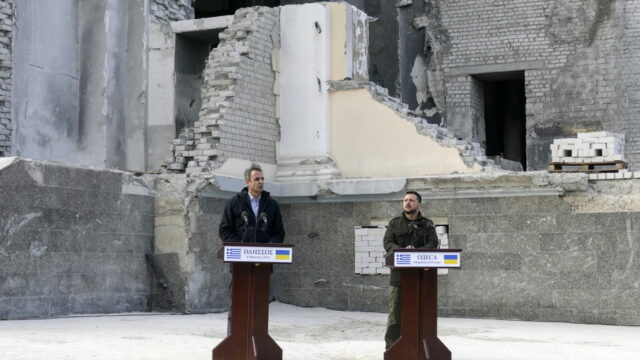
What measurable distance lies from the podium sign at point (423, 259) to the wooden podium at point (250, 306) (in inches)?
36.5

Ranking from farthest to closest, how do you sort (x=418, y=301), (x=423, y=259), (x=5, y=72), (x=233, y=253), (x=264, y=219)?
(x=5, y=72) < (x=264, y=219) < (x=418, y=301) < (x=423, y=259) < (x=233, y=253)

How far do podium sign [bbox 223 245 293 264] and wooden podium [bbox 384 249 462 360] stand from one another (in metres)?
0.94

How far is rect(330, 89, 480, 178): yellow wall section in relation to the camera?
16.1 m

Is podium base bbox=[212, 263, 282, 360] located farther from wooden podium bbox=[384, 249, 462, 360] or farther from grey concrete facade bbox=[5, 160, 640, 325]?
grey concrete facade bbox=[5, 160, 640, 325]

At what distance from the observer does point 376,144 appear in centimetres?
1659

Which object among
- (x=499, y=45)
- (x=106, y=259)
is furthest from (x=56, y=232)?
(x=499, y=45)

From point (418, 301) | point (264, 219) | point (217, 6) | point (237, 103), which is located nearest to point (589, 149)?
point (237, 103)

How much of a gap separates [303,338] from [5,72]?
754cm

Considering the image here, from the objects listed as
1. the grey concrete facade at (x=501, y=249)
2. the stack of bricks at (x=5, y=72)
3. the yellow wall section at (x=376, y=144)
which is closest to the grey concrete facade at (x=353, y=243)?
the grey concrete facade at (x=501, y=249)

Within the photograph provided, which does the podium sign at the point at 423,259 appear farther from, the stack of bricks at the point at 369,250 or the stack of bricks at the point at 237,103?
the stack of bricks at the point at 237,103

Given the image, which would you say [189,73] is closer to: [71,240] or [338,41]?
[338,41]

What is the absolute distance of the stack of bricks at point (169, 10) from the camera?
18.1 metres

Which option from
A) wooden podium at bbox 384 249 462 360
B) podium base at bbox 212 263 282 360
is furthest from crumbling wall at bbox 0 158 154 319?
Result: wooden podium at bbox 384 249 462 360

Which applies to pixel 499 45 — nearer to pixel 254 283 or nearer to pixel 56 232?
pixel 56 232
